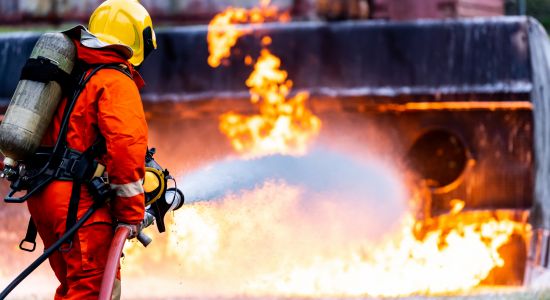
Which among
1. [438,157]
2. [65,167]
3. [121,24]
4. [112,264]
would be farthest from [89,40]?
[438,157]

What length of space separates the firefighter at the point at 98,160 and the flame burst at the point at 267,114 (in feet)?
12.0

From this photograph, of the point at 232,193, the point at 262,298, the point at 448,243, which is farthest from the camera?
the point at 448,243

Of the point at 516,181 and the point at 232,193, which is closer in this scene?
the point at 232,193

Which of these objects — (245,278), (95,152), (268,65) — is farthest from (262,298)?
(95,152)

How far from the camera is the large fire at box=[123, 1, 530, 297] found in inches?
282

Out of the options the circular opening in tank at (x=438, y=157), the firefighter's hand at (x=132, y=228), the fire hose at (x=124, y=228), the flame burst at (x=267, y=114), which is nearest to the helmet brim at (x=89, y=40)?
the fire hose at (x=124, y=228)

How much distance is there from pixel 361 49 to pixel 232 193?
1.37 meters

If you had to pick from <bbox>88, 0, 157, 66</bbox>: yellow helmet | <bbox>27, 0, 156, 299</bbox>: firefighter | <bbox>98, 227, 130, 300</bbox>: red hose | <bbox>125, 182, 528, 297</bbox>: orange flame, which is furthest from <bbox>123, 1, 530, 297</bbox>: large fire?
<bbox>98, 227, 130, 300</bbox>: red hose

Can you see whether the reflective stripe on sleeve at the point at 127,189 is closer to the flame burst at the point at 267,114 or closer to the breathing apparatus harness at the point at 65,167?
the breathing apparatus harness at the point at 65,167

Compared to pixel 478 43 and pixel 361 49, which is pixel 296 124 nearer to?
pixel 361 49

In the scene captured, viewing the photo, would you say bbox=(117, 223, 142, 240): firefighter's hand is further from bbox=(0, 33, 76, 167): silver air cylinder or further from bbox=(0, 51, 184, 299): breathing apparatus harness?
bbox=(0, 33, 76, 167): silver air cylinder

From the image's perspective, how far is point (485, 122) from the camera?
7.59 meters

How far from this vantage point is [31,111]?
368cm

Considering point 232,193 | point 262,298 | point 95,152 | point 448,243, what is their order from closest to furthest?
point 95,152 < point 262,298 < point 232,193 < point 448,243
